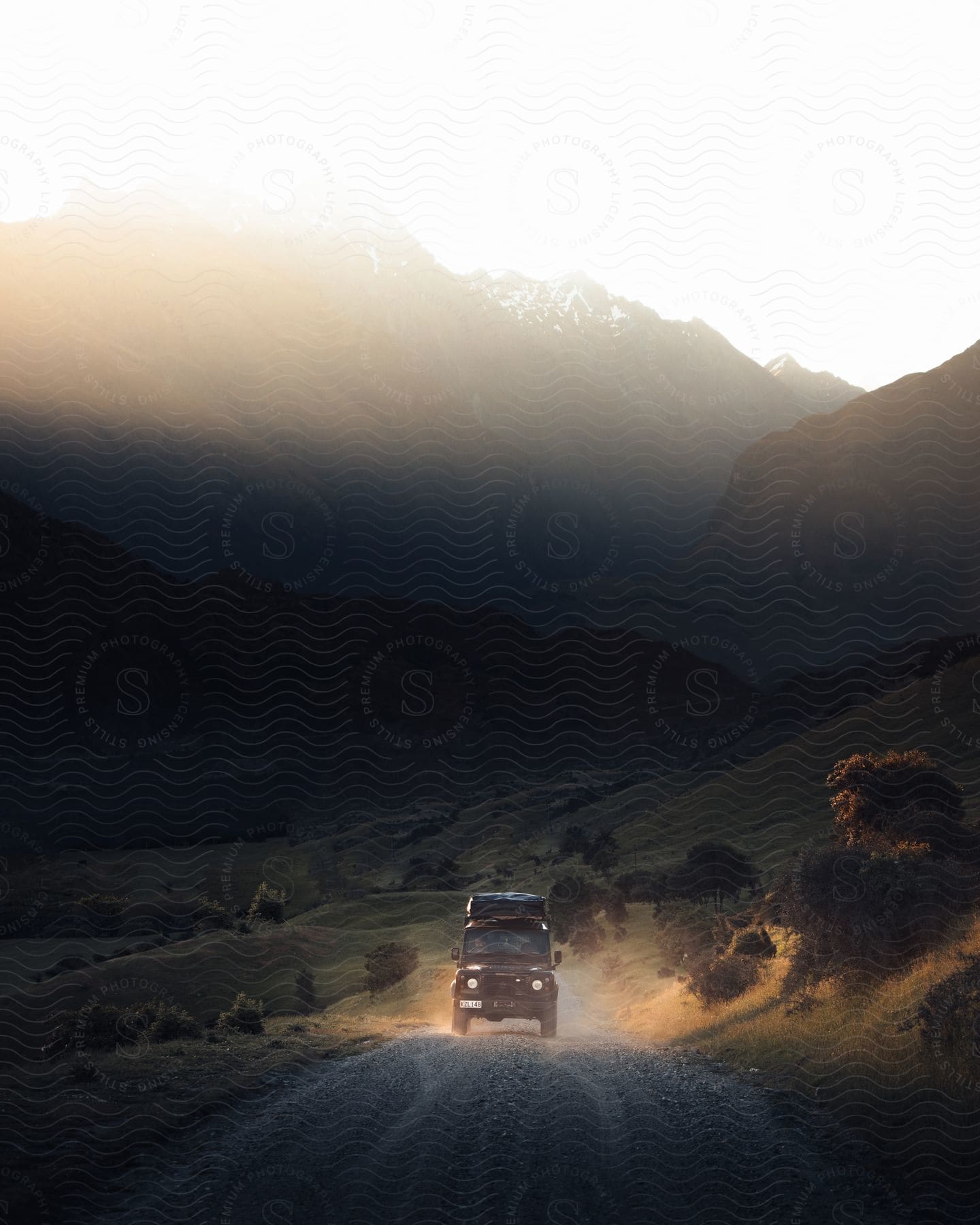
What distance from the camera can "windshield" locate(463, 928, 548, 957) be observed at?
20172 mm

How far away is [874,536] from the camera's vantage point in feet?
420

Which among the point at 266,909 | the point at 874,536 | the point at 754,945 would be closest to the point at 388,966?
the point at 754,945

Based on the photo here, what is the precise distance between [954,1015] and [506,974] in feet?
31.2

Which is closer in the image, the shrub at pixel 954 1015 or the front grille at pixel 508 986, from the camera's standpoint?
the shrub at pixel 954 1015

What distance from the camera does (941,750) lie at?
56594 millimetres

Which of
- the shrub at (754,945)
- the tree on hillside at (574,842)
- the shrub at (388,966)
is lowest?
the shrub at (754,945)

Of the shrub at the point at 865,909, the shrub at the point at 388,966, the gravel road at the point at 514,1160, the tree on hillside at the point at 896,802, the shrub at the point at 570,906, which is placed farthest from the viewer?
the shrub at the point at 570,906

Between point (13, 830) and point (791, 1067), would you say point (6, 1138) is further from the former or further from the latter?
point (13, 830)

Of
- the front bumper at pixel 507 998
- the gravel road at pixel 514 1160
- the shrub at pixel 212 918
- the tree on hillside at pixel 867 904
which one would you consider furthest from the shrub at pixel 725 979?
the shrub at pixel 212 918

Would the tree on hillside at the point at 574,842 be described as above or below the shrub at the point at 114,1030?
above

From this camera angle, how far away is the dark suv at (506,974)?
19656 millimetres

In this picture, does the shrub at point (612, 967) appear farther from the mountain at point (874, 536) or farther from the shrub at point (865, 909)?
the mountain at point (874, 536)

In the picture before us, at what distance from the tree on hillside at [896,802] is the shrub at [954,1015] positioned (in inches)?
480

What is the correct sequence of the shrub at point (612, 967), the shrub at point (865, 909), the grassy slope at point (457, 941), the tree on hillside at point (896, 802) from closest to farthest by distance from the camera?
the grassy slope at point (457, 941) < the shrub at point (865, 909) < the tree on hillside at point (896, 802) < the shrub at point (612, 967)
